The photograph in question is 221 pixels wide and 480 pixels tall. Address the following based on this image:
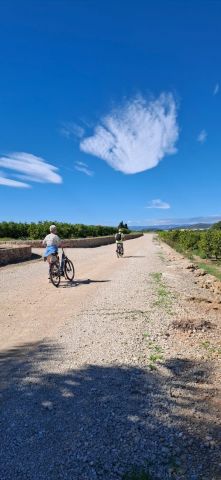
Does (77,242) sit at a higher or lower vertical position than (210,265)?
higher

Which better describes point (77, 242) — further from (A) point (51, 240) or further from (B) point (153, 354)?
(B) point (153, 354)

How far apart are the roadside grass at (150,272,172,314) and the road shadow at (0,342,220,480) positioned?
4.18 meters

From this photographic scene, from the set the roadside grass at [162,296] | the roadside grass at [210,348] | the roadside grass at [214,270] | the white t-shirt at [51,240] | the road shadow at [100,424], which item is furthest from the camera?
the roadside grass at [214,270]

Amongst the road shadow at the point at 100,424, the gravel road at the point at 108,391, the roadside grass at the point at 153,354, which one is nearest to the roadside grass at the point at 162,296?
the gravel road at the point at 108,391

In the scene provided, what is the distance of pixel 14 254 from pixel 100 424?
15.8 meters

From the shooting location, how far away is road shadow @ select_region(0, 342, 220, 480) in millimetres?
3367

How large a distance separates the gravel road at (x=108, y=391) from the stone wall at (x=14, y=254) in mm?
8393

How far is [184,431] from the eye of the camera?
3928 millimetres

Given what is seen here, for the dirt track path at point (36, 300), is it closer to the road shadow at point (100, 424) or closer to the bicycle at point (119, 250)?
the road shadow at point (100, 424)

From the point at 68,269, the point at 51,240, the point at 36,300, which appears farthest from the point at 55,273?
the point at 36,300

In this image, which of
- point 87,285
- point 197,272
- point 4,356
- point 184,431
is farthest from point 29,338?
point 197,272

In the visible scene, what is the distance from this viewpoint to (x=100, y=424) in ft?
13.1

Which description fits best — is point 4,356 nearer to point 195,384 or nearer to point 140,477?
point 195,384

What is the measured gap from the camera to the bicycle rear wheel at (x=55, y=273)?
12.2m
